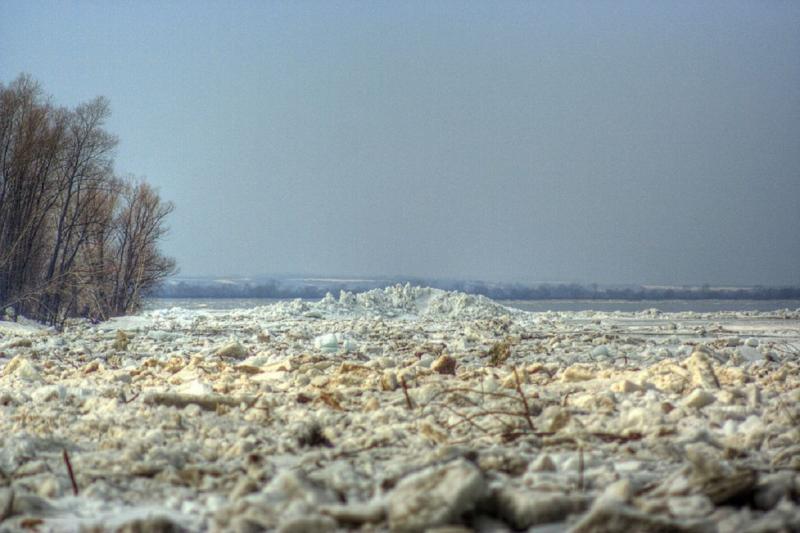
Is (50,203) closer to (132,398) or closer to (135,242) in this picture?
(135,242)

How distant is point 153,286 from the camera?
97.3 ft

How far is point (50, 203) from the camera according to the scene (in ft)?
66.3

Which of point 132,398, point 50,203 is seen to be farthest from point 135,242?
point 132,398

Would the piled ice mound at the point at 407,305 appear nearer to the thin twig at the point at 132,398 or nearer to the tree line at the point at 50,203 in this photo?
the tree line at the point at 50,203

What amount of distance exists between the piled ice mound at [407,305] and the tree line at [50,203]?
586 cm

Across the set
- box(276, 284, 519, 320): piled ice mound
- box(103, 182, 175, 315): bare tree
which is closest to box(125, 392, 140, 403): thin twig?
box(276, 284, 519, 320): piled ice mound

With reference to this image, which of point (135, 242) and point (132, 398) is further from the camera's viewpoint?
point (135, 242)

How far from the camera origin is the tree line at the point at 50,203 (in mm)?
19047

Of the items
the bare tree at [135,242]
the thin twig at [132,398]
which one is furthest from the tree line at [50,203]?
the thin twig at [132,398]

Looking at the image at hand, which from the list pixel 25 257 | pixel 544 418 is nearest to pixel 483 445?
pixel 544 418

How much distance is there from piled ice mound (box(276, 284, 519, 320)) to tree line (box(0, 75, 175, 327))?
19.2ft

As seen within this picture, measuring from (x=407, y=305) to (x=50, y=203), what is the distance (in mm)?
9882

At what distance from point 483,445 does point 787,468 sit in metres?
1.07

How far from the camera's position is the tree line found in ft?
62.5
